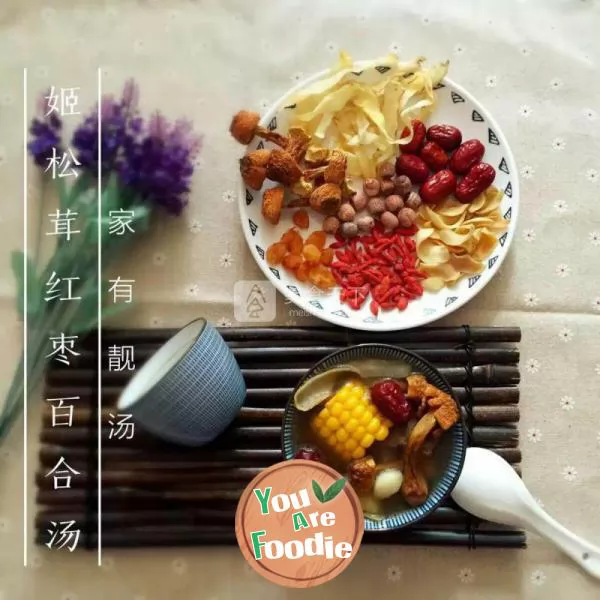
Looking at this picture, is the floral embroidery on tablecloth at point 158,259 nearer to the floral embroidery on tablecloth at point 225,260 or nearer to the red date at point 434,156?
the floral embroidery on tablecloth at point 225,260

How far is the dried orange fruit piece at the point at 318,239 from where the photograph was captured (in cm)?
70

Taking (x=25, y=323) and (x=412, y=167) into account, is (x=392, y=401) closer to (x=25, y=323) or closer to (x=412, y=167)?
(x=412, y=167)

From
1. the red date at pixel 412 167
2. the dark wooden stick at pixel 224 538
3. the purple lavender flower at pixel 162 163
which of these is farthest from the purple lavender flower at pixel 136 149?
the dark wooden stick at pixel 224 538

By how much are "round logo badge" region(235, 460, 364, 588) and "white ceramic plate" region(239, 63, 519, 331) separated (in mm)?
165

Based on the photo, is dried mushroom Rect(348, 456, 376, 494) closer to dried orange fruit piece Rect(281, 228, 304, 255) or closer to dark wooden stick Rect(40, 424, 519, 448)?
dark wooden stick Rect(40, 424, 519, 448)

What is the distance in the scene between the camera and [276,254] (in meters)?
0.69

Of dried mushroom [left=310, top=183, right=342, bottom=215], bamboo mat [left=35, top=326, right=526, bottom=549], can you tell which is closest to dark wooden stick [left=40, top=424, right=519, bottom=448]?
bamboo mat [left=35, top=326, right=526, bottom=549]

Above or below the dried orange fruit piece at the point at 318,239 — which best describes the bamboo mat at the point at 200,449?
below

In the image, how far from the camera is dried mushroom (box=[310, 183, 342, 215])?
26.6 inches

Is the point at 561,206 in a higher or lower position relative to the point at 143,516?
higher

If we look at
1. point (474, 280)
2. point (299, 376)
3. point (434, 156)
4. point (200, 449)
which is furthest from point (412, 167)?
point (200, 449)

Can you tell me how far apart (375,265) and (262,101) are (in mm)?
214

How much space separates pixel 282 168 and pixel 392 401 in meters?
0.24

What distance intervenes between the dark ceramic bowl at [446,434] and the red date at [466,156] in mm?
199
